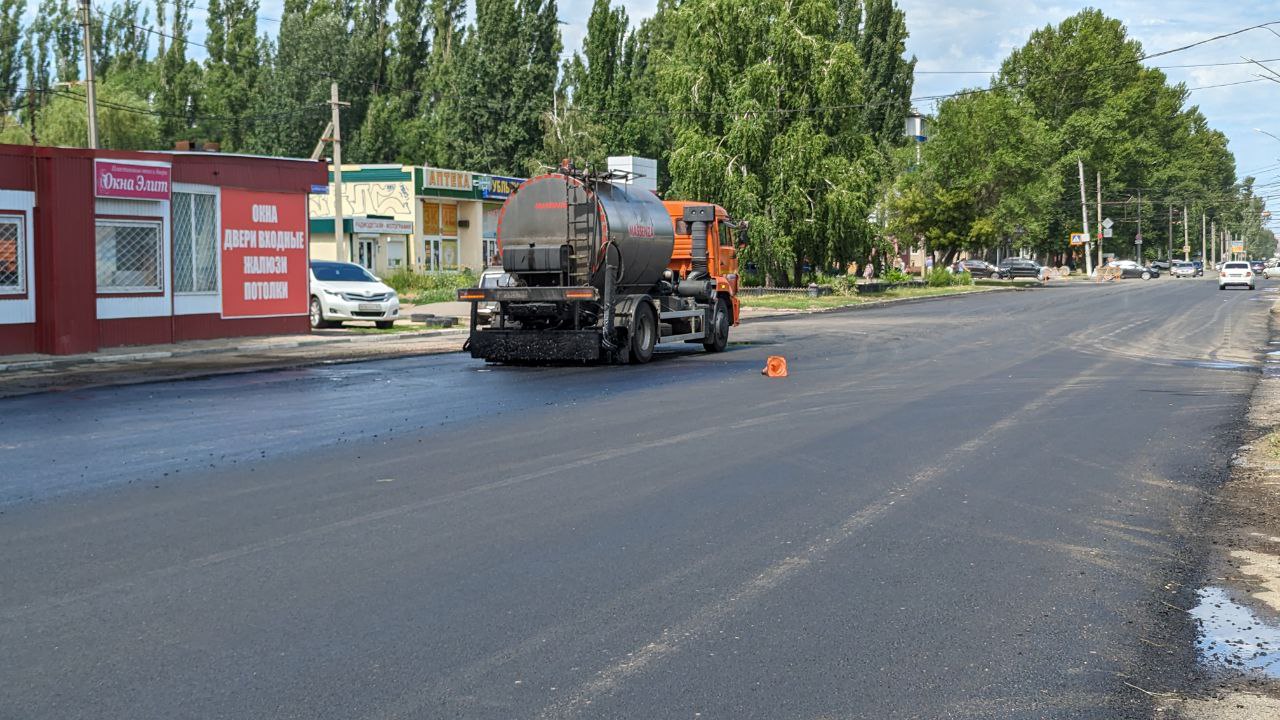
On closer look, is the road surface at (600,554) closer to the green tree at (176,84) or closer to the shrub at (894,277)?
the shrub at (894,277)

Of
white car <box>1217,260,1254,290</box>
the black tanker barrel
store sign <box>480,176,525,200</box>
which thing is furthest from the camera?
white car <box>1217,260,1254,290</box>

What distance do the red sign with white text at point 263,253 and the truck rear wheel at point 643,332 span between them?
32.1 feet

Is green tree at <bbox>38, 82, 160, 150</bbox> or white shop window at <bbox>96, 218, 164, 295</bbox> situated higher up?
green tree at <bbox>38, 82, 160, 150</bbox>

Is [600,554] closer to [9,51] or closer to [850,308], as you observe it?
[850,308]

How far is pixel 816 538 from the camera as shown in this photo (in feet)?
24.5

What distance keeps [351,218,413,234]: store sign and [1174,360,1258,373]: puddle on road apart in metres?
40.3

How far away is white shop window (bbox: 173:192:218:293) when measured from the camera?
25.0 m

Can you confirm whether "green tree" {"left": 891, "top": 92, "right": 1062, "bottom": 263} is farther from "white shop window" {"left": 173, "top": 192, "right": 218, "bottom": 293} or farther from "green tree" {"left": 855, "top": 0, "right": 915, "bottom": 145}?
"white shop window" {"left": 173, "top": 192, "right": 218, "bottom": 293}

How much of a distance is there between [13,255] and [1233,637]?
2130cm

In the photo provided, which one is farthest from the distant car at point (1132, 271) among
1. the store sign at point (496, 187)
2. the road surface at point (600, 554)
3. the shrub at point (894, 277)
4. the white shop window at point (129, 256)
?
the road surface at point (600, 554)

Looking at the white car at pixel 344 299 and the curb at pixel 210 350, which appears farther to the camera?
the white car at pixel 344 299

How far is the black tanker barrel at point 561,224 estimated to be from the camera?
20.7m

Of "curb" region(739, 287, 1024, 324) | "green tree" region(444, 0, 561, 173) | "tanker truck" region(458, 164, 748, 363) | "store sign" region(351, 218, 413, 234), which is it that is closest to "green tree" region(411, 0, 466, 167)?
"green tree" region(444, 0, 561, 173)

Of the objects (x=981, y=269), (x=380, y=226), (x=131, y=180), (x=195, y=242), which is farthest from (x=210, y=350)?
(x=981, y=269)
